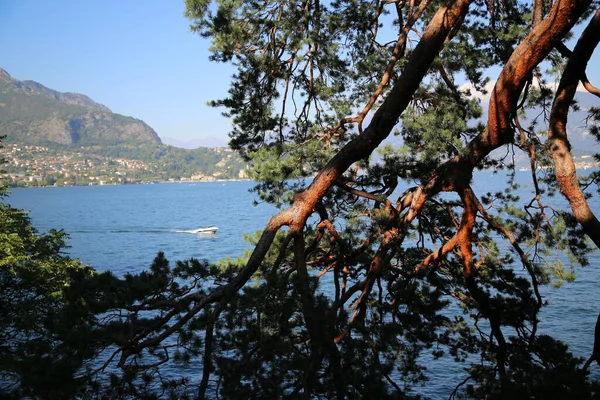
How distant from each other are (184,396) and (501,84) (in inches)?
115

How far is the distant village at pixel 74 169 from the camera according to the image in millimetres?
137475

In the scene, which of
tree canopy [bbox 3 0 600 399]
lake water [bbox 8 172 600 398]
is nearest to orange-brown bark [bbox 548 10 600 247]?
tree canopy [bbox 3 0 600 399]

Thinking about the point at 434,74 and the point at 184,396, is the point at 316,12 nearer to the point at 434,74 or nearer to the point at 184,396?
the point at 434,74

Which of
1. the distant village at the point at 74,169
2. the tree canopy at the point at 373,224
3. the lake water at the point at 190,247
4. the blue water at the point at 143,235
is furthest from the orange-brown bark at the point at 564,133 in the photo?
the distant village at the point at 74,169

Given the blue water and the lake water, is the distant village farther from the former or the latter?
the lake water

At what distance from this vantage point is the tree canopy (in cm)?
300

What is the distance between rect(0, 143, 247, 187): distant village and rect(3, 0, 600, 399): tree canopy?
445 feet

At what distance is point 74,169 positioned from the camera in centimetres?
15262

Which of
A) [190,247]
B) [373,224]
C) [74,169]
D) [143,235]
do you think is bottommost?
[143,235]

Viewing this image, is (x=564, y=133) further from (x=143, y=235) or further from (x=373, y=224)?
(x=143, y=235)

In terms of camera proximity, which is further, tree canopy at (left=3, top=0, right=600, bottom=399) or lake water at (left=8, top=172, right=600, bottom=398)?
lake water at (left=8, top=172, right=600, bottom=398)

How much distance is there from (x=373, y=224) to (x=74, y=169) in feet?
538

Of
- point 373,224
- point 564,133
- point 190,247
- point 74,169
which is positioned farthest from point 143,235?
point 74,169

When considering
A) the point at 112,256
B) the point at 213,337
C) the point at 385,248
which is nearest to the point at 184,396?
the point at 213,337
